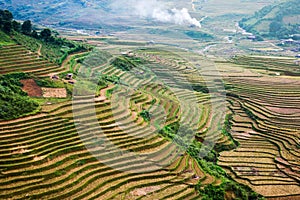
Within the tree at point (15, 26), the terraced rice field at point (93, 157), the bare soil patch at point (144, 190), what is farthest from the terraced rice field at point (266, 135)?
the tree at point (15, 26)

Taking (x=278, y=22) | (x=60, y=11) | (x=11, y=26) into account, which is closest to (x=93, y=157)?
(x=11, y=26)

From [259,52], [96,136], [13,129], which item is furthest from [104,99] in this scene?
[259,52]

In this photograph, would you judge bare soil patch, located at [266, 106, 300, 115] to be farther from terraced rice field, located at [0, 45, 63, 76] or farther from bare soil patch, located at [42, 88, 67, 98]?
terraced rice field, located at [0, 45, 63, 76]

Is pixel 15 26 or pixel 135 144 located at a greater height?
pixel 15 26

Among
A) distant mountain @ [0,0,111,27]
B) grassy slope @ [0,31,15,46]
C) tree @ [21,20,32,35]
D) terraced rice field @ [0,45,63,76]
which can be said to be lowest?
terraced rice field @ [0,45,63,76]

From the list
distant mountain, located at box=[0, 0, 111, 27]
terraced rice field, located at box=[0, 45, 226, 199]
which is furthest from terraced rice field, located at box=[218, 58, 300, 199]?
distant mountain, located at box=[0, 0, 111, 27]

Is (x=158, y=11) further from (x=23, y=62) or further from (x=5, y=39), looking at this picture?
(x=23, y=62)

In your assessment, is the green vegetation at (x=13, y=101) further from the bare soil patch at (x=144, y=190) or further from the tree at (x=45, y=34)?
the tree at (x=45, y=34)
